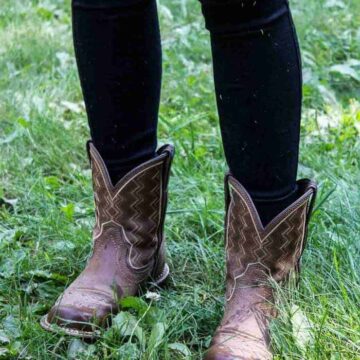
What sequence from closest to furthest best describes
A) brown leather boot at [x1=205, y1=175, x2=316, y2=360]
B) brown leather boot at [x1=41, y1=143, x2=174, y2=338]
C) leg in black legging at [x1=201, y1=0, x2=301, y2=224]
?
1. leg in black legging at [x1=201, y1=0, x2=301, y2=224]
2. brown leather boot at [x1=205, y1=175, x2=316, y2=360]
3. brown leather boot at [x1=41, y1=143, x2=174, y2=338]

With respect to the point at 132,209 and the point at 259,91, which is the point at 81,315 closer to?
the point at 132,209

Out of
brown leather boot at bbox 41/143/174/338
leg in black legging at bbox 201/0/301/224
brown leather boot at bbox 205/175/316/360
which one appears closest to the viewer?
leg in black legging at bbox 201/0/301/224

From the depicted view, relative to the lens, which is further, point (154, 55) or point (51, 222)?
point (51, 222)

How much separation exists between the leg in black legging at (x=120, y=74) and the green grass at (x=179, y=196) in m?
0.31

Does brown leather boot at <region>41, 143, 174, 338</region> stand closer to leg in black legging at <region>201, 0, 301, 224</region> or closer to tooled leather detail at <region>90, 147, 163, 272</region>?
tooled leather detail at <region>90, 147, 163, 272</region>

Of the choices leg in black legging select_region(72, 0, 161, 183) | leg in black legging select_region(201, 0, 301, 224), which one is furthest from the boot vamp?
leg in black legging select_region(201, 0, 301, 224)

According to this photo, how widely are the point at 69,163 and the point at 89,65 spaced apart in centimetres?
91

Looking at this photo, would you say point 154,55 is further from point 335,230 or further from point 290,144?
point 335,230

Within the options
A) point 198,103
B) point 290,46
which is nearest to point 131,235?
point 290,46

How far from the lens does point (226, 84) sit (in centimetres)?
131

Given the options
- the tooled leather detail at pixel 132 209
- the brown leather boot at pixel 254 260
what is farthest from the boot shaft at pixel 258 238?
the tooled leather detail at pixel 132 209

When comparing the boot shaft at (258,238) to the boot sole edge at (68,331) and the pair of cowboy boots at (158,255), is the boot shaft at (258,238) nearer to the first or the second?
the pair of cowboy boots at (158,255)

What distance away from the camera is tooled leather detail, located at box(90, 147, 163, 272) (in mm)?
1510

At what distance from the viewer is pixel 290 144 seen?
134 cm
